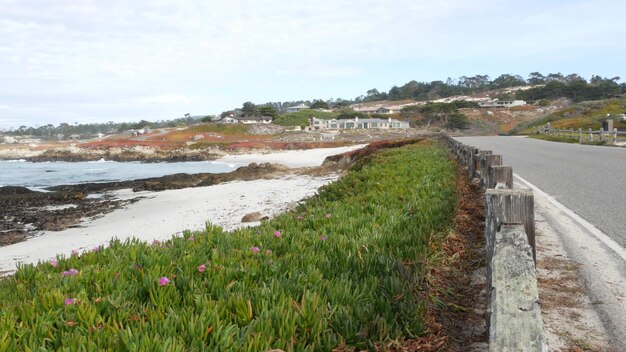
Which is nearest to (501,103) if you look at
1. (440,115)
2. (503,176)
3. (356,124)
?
(440,115)

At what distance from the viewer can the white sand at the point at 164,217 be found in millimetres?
12797

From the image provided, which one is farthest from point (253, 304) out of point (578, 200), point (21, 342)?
point (578, 200)

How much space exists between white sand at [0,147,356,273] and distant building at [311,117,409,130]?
88654mm

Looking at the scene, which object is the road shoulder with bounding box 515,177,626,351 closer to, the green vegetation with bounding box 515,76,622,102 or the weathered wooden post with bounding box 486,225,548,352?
the weathered wooden post with bounding box 486,225,548,352

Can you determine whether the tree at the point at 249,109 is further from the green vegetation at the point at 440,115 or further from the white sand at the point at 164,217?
the white sand at the point at 164,217

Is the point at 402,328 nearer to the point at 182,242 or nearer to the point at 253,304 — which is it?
the point at 253,304

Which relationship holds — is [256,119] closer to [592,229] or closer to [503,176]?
[592,229]

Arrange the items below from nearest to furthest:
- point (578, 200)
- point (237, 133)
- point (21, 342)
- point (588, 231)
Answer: point (21, 342), point (588, 231), point (578, 200), point (237, 133)

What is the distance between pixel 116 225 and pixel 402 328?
15.0 metres

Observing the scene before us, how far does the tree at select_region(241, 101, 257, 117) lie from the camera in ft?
465

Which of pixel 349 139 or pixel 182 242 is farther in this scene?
pixel 349 139

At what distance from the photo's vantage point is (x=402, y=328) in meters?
2.91

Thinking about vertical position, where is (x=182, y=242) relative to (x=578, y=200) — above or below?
above

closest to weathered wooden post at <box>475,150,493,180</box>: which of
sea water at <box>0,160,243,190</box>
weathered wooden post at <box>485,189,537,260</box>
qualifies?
weathered wooden post at <box>485,189,537,260</box>
